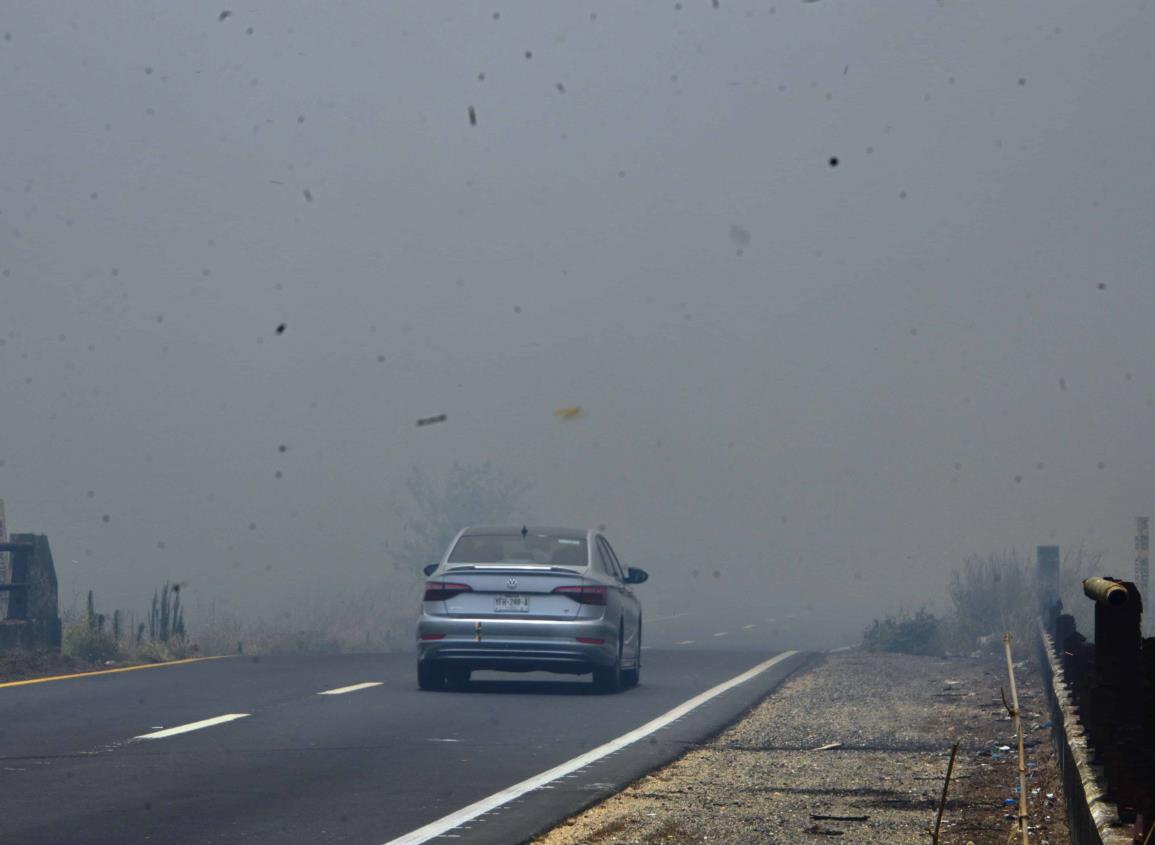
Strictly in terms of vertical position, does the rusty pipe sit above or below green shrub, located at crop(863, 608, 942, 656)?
above

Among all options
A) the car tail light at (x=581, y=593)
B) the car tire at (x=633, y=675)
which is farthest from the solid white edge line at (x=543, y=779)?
the car tail light at (x=581, y=593)

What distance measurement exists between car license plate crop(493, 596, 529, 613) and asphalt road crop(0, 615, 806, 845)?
2.86 feet

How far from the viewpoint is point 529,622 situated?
672 inches

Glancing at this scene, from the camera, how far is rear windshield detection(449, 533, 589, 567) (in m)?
17.8

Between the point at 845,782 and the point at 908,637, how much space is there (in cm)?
2073

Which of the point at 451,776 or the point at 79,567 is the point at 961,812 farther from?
the point at 79,567

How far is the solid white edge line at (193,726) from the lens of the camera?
13070mm

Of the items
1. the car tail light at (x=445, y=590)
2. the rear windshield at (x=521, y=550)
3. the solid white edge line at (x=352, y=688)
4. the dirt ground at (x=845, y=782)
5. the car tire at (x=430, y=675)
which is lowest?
the dirt ground at (x=845, y=782)

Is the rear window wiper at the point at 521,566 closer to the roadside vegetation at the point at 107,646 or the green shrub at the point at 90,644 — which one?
the roadside vegetation at the point at 107,646

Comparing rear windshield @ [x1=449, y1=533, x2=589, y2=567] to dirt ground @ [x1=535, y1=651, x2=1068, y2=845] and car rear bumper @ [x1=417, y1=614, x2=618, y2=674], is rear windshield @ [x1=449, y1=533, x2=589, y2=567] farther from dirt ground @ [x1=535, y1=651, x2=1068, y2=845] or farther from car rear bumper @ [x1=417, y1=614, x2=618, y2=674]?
dirt ground @ [x1=535, y1=651, x2=1068, y2=845]

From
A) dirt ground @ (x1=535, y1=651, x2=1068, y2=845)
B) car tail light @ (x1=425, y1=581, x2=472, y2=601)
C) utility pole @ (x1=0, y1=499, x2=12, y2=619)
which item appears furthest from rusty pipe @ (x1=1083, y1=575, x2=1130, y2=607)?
utility pole @ (x1=0, y1=499, x2=12, y2=619)

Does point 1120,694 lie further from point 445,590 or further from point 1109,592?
point 445,590

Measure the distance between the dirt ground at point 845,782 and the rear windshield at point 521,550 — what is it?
2.46 meters

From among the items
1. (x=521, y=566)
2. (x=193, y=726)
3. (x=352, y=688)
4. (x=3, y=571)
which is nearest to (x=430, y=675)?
(x=352, y=688)
